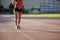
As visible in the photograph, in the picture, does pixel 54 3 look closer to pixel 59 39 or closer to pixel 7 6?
pixel 7 6

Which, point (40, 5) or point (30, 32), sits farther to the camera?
point (40, 5)

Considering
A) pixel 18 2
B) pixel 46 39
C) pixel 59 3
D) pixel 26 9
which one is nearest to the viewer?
pixel 46 39

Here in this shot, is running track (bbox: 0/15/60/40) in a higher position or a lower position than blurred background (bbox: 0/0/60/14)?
higher

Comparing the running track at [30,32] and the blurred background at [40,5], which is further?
the blurred background at [40,5]

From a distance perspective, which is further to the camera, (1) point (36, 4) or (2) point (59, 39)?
(1) point (36, 4)

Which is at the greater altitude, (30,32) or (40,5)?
(30,32)

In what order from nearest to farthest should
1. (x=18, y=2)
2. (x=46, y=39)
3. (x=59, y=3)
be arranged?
(x=46, y=39), (x=18, y=2), (x=59, y=3)

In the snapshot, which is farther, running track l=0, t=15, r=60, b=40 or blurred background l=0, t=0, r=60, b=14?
blurred background l=0, t=0, r=60, b=14

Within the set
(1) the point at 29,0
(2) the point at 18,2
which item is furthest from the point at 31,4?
(2) the point at 18,2

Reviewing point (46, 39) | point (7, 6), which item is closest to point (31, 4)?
point (7, 6)

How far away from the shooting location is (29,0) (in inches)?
1662

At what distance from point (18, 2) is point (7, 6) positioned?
28758 mm

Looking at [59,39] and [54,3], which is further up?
[59,39]

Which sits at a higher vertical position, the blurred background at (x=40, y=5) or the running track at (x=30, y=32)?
the running track at (x=30, y=32)
